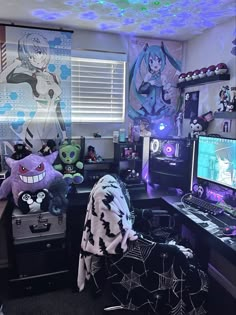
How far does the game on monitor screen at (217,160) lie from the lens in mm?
1770

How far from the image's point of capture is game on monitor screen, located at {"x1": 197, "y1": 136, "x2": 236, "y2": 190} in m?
1.77

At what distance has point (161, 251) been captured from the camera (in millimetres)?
1327

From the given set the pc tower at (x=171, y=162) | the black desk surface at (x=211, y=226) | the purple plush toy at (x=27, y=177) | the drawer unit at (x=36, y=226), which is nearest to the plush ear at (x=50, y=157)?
the purple plush toy at (x=27, y=177)

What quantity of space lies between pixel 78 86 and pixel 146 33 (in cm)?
78

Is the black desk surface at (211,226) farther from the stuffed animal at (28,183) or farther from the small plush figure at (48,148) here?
the small plush figure at (48,148)

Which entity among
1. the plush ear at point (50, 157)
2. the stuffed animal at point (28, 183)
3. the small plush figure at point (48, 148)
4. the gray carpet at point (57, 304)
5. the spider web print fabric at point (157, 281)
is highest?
the small plush figure at point (48, 148)

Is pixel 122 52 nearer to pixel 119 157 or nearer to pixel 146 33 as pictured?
pixel 146 33

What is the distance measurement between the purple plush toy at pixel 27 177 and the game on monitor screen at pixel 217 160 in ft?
3.85

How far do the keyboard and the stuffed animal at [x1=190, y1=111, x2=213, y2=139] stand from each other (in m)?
0.57

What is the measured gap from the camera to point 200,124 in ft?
7.53

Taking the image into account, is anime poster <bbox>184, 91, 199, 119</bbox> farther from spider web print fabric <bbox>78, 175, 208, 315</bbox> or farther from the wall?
spider web print fabric <bbox>78, 175, 208, 315</bbox>

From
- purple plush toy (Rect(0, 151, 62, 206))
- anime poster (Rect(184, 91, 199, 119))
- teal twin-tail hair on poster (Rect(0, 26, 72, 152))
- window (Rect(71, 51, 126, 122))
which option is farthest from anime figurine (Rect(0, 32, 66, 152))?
anime poster (Rect(184, 91, 199, 119))

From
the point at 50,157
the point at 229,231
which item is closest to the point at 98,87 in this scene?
the point at 50,157

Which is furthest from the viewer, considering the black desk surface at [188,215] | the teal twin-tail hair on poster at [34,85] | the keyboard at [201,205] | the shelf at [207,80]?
the teal twin-tail hair on poster at [34,85]
